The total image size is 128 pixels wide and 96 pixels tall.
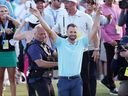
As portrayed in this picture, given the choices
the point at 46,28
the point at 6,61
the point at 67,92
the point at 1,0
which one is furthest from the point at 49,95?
the point at 1,0

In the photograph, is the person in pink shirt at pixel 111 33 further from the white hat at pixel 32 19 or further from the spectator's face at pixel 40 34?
the spectator's face at pixel 40 34

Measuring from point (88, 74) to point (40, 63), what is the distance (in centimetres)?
154

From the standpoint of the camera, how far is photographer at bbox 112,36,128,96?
8094 millimetres

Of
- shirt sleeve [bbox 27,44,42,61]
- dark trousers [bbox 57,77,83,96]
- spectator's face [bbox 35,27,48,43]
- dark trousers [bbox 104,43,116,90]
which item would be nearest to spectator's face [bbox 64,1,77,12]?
spectator's face [bbox 35,27,48,43]

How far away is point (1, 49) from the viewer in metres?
9.20

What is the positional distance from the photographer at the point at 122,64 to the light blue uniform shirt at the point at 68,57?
96cm

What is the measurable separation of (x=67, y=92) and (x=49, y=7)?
3360 mm

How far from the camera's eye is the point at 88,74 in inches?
352

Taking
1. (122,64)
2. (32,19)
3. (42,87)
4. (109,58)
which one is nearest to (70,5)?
(32,19)

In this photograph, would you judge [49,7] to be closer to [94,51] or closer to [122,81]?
[94,51]

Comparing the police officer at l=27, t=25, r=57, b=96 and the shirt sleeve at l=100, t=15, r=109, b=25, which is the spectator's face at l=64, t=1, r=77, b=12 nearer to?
the police officer at l=27, t=25, r=57, b=96

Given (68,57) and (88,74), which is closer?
(68,57)

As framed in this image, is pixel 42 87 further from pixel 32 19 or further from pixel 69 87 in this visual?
pixel 32 19

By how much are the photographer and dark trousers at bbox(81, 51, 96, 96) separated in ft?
1.81
